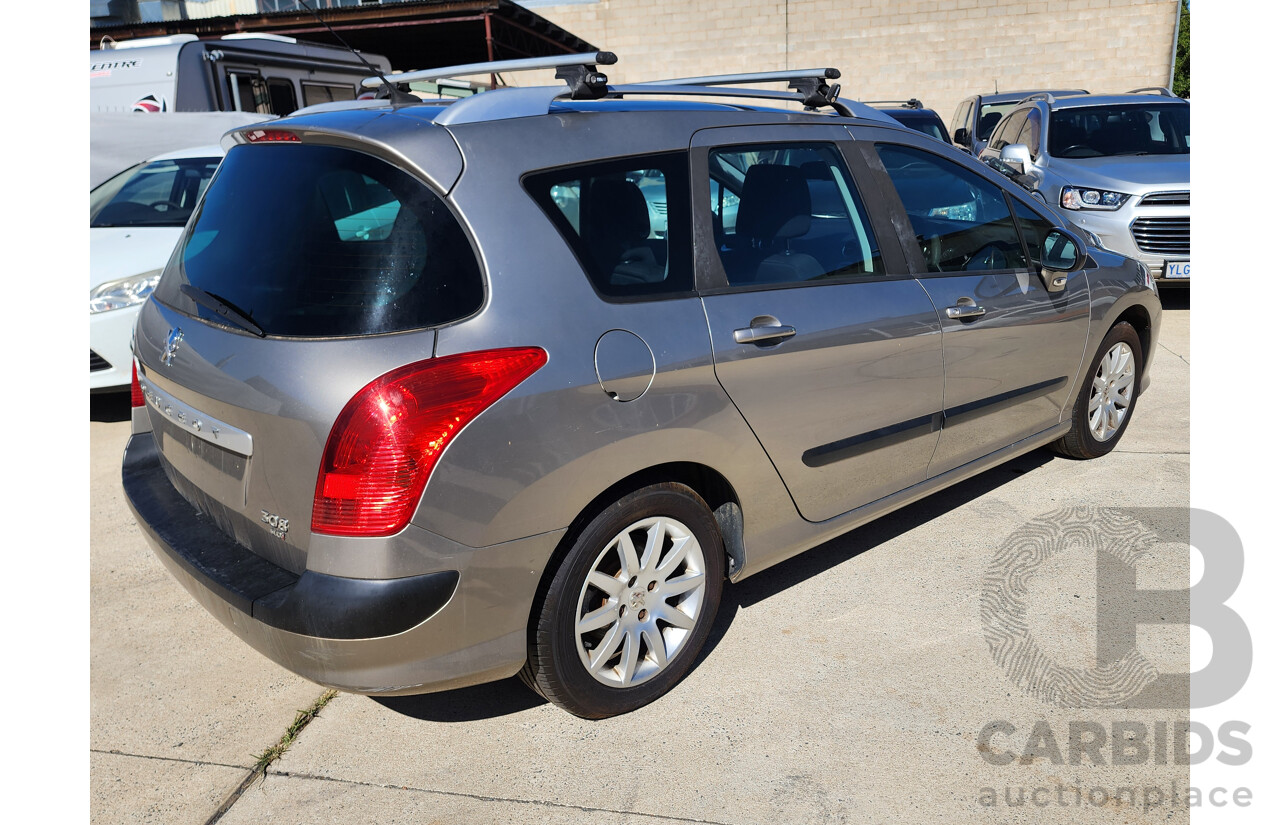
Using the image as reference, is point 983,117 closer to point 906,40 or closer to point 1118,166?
point 1118,166

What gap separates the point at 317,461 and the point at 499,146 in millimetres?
917

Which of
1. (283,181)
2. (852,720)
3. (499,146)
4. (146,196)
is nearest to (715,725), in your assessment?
(852,720)

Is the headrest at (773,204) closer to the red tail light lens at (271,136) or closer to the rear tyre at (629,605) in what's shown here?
the rear tyre at (629,605)

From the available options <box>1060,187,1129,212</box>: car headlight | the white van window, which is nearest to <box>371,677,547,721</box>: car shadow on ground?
<box>1060,187,1129,212</box>: car headlight

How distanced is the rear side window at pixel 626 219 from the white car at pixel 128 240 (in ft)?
9.84

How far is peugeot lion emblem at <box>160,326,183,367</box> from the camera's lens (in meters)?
2.63

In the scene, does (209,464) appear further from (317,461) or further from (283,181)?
(283,181)

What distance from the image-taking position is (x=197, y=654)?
3.20m

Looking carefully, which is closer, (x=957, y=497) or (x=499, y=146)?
(x=499, y=146)

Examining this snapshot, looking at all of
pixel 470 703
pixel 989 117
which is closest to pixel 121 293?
pixel 470 703

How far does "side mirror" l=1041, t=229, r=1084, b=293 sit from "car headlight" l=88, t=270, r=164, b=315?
469 centimetres

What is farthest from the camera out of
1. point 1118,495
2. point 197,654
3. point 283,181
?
point 1118,495

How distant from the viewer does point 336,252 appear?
7.73 feet

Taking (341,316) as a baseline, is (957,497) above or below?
below
